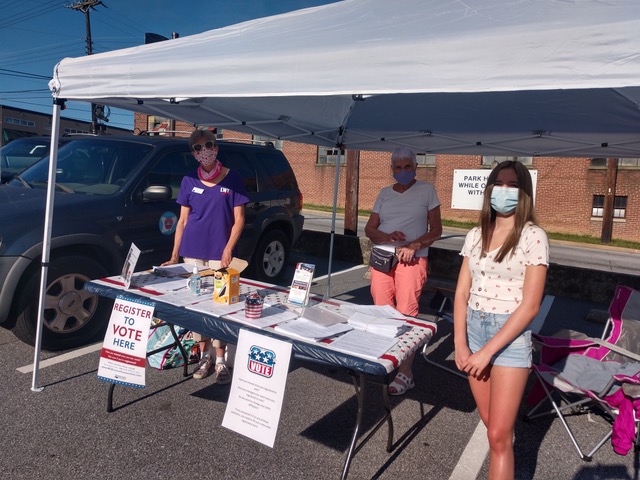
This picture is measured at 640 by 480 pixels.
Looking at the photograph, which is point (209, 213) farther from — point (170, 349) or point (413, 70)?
point (413, 70)

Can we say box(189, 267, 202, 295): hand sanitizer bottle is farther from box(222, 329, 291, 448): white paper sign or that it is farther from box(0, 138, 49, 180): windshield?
box(0, 138, 49, 180): windshield

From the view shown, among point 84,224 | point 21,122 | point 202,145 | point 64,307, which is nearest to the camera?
point 202,145

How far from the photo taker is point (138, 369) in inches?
119

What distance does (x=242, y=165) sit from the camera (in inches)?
257

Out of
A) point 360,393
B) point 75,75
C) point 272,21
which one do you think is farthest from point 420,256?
point 75,75

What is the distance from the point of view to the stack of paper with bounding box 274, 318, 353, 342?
8.45 ft

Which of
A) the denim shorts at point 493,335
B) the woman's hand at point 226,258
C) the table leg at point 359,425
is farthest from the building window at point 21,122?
the denim shorts at point 493,335

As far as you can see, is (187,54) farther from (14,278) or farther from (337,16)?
(14,278)

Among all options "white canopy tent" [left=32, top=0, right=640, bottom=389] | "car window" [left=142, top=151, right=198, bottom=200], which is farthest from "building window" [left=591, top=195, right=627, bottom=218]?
"car window" [left=142, top=151, right=198, bottom=200]

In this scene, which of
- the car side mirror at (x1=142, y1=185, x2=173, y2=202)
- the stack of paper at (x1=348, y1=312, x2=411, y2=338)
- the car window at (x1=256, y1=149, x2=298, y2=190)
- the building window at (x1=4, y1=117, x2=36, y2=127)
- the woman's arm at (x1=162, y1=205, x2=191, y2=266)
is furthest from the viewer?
the building window at (x1=4, y1=117, x2=36, y2=127)

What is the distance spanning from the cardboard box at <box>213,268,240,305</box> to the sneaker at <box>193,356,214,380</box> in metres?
1.05

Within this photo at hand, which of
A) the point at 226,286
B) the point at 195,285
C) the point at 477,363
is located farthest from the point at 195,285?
the point at 477,363

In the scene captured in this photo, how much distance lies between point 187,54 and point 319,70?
92 centimetres

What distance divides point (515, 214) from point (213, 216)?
2.22 metres
